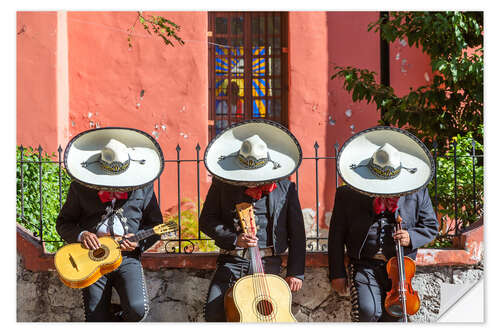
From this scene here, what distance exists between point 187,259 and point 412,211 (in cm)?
174

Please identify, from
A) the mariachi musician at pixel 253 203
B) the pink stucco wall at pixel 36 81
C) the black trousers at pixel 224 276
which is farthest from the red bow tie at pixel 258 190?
the pink stucco wall at pixel 36 81

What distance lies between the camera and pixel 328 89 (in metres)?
7.94

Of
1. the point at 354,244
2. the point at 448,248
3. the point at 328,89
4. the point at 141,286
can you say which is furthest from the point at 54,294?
the point at 328,89

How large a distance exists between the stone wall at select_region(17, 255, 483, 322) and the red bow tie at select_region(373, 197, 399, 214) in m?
0.80

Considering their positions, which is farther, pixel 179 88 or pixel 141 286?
pixel 179 88

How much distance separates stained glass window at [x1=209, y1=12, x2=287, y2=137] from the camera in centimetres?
→ 817

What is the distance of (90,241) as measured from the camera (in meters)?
4.49

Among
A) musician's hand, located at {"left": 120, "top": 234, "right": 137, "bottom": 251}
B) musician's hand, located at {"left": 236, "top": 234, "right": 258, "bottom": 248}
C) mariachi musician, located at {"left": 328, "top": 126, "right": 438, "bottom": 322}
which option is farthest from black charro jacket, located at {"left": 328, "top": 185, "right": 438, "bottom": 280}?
musician's hand, located at {"left": 120, "top": 234, "right": 137, "bottom": 251}

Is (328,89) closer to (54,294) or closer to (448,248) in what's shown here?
(448,248)

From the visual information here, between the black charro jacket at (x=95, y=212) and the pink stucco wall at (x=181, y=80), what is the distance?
2782 mm

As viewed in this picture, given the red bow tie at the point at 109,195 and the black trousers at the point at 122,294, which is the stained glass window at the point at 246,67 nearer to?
the red bow tie at the point at 109,195

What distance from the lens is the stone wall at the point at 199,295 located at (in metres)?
5.20
